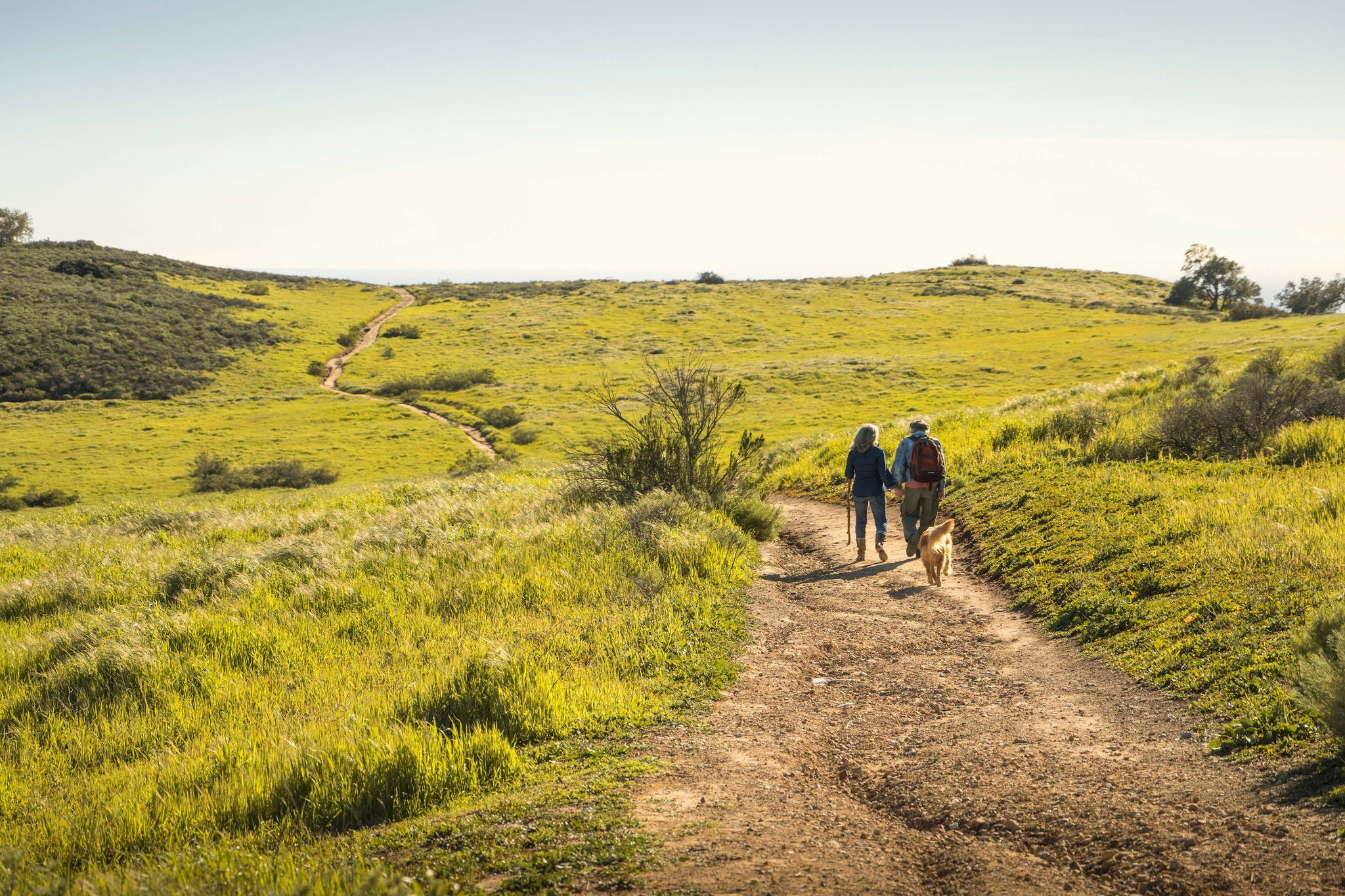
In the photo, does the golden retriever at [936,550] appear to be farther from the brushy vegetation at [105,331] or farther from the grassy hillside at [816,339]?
the brushy vegetation at [105,331]

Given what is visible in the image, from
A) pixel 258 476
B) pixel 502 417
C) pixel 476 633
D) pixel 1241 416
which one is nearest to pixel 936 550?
pixel 476 633

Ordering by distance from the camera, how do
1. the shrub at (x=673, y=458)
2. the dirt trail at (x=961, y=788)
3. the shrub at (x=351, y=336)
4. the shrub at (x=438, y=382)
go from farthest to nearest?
the shrub at (x=351, y=336), the shrub at (x=438, y=382), the shrub at (x=673, y=458), the dirt trail at (x=961, y=788)

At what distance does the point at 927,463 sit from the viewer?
37.0 ft

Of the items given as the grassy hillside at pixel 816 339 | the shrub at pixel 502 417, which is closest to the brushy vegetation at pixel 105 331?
the grassy hillside at pixel 816 339

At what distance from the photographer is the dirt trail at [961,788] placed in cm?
364

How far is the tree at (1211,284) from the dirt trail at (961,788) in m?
101

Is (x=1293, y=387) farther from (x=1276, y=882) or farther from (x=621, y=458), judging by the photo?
(x=1276, y=882)

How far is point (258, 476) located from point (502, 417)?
1480 cm

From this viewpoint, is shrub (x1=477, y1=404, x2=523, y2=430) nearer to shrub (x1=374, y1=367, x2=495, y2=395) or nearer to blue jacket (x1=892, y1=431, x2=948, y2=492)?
shrub (x1=374, y1=367, x2=495, y2=395)

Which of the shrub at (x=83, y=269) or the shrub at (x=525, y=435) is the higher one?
the shrub at (x=83, y=269)

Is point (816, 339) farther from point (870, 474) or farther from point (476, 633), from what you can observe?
point (476, 633)

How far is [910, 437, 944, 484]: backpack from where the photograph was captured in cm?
1128

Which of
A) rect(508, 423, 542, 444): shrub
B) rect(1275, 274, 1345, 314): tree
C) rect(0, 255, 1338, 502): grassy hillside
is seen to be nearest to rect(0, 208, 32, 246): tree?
rect(0, 255, 1338, 502): grassy hillside

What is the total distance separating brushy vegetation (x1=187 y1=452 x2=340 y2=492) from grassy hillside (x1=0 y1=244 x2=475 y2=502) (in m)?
0.95
